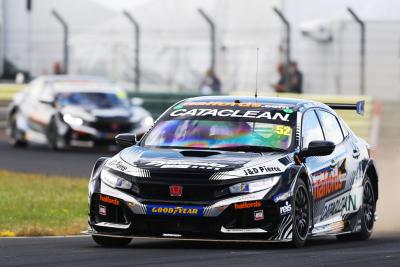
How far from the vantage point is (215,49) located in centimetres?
3225

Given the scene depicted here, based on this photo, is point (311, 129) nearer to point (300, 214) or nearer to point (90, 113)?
point (300, 214)

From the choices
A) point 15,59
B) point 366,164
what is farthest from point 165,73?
point 366,164

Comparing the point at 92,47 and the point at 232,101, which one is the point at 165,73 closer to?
the point at 92,47

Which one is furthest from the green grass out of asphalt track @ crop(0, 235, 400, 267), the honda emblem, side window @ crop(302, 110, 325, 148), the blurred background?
the blurred background

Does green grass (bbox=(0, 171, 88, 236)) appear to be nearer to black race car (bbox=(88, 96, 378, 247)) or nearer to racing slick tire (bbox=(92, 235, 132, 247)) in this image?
racing slick tire (bbox=(92, 235, 132, 247))

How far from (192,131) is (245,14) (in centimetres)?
2097

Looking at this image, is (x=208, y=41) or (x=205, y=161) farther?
(x=208, y=41)

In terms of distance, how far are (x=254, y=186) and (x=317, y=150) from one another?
0.96 m

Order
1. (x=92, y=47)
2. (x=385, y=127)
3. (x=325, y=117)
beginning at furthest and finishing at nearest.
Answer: (x=92, y=47) < (x=385, y=127) < (x=325, y=117)

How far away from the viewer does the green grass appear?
14078 millimetres

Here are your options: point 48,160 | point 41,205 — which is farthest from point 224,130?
point 48,160

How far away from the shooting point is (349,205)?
1320 cm

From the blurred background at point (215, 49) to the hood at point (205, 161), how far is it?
13.5 metres

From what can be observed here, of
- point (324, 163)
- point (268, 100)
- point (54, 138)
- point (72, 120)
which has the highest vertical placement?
point (268, 100)
